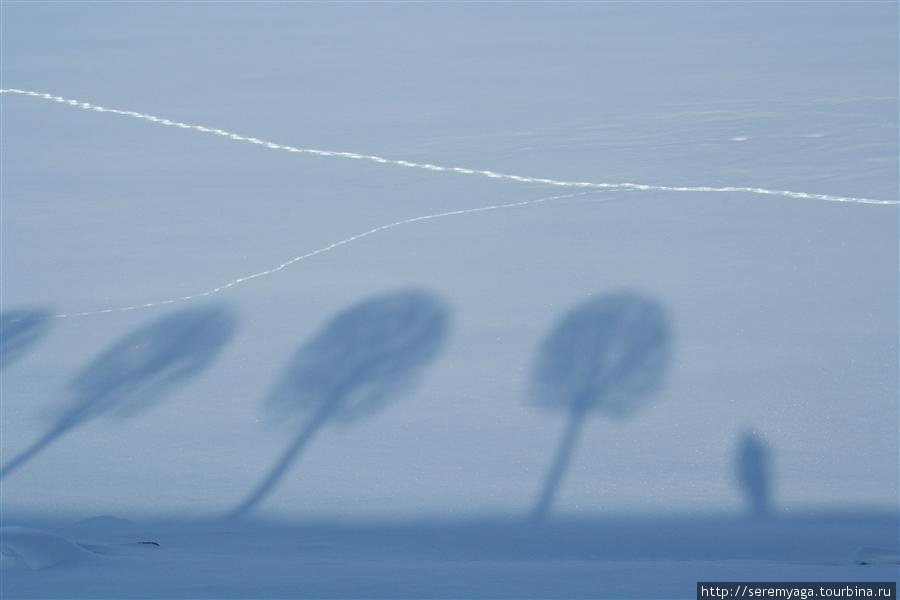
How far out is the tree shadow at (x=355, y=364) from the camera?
4867 millimetres

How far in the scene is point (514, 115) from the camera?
9117mm

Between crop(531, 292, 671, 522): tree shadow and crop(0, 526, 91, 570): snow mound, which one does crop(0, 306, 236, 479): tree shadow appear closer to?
crop(0, 526, 91, 570): snow mound

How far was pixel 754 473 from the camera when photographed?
432 centimetres

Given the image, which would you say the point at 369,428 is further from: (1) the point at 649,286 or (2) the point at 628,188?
(2) the point at 628,188

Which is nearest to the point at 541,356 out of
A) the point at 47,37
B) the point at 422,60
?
the point at 422,60

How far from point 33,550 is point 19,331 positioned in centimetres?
267

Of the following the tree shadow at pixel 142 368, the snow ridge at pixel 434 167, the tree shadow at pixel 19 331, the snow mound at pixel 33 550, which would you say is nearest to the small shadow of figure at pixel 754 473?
the snow mound at pixel 33 550

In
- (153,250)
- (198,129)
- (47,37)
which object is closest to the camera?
(153,250)

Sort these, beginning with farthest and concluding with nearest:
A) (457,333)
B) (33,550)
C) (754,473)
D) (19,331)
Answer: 1. (19,331)
2. (457,333)
3. (754,473)
4. (33,550)

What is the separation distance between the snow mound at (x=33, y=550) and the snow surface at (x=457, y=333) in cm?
1

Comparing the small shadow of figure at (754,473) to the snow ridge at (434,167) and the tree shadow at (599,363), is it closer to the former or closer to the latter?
the tree shadow at (599,363)

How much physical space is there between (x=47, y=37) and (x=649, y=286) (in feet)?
27.5

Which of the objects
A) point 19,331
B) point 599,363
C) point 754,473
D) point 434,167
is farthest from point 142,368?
point 434,167

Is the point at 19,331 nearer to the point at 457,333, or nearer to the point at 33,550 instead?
the point at 457,333
